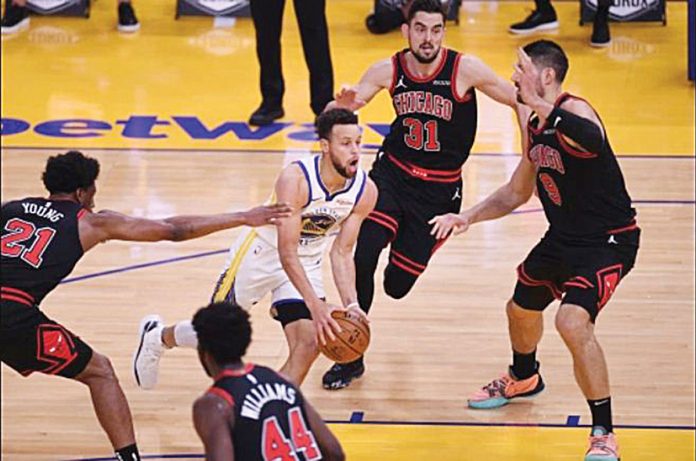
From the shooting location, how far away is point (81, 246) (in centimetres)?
686

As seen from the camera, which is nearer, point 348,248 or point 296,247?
Result: point 296,247

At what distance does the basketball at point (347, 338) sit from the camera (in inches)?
280

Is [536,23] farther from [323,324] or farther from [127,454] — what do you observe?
[127,454]

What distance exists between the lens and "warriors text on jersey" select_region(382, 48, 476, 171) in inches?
331

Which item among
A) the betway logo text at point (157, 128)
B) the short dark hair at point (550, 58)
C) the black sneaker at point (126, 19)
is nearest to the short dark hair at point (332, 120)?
the short dark hair at point (550, 58)

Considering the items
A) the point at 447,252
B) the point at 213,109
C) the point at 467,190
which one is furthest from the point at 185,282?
the point at 213,109

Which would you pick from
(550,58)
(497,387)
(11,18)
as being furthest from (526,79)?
(11,18)

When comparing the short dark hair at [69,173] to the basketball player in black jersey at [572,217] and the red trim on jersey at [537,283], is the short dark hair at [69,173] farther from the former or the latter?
the red trim on jersey at [537,283]

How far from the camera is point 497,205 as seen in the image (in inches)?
311

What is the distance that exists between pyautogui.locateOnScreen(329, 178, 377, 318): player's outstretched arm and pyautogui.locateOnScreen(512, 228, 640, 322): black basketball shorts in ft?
2.92

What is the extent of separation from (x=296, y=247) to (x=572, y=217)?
1382mm

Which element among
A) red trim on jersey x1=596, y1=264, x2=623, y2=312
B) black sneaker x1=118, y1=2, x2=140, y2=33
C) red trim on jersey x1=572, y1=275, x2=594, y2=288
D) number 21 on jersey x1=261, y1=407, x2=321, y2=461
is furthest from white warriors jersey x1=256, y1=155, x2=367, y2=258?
black sneaker x1=118, y1=2, x2=140, y2=33

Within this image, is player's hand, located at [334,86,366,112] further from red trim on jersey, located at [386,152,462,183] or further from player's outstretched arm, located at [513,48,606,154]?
player's outstretched arm, located at [513,48,606,154]

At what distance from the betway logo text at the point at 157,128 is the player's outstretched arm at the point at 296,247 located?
4.96 meters
